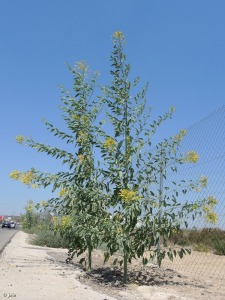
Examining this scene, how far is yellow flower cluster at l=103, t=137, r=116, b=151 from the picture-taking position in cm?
768

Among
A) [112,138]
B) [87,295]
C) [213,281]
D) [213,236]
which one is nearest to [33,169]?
[112,138]

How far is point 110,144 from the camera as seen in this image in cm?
770

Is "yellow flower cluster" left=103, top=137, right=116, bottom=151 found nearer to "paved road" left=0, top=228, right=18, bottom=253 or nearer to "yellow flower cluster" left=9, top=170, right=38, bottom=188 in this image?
"yellow flower cluster" left=9, top=170, right=38, bottom=188

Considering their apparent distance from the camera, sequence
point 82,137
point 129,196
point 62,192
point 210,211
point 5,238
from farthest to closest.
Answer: point 5,238 < point 82,137 < point 62,192 < point 210,211 < point 129,196

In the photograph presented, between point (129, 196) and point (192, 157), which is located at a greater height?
point (192, 157)

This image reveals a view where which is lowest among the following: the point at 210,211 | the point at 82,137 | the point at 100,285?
the point at 100,285

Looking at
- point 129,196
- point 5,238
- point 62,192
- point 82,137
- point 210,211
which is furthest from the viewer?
point 5,238

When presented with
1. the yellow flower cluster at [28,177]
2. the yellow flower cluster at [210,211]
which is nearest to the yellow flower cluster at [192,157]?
the yellow flower cluster at [210,211]

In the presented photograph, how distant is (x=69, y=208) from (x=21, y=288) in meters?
1.75

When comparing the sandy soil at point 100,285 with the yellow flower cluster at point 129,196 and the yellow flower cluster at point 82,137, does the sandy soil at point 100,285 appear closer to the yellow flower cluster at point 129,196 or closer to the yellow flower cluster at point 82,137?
the yellow flower cluster at point 129,196

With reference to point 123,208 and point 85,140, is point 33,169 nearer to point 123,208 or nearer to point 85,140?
point 85,140

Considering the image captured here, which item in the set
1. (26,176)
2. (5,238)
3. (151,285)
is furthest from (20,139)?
(5,238)

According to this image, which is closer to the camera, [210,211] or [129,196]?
[129,196]

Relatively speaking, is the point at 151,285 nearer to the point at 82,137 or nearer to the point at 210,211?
the point at 210,211
